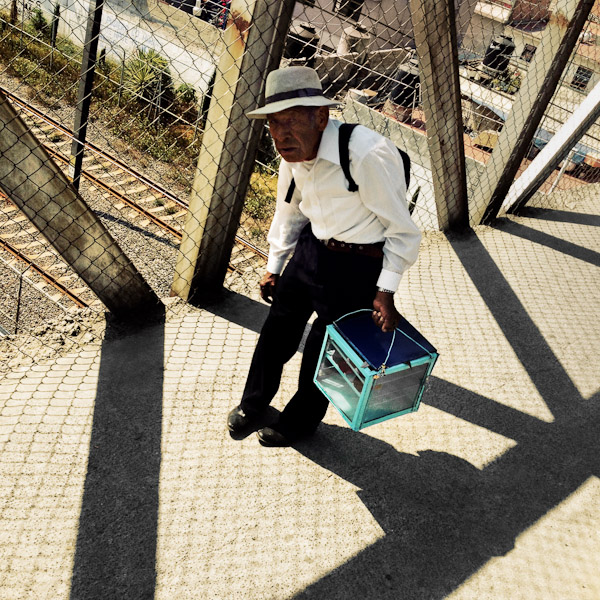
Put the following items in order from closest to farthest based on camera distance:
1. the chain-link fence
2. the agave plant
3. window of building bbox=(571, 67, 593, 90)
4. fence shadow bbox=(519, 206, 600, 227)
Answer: the chain-link fence → fence shadow bbox=(519, 206, 600, 227) → the agave plant → window of building bbox=(571, 67, 593, 90)

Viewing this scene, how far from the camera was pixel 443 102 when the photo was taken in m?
4.09

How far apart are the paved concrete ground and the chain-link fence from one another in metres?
0.69

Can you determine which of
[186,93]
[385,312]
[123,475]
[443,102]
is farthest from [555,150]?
A: [186,93]

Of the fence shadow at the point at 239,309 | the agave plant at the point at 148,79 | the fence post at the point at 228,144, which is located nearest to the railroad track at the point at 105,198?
the agave plant at the point at 148,79

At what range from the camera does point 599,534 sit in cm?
263

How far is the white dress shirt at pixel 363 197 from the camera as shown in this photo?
2051 millimetres

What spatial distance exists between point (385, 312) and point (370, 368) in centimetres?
24

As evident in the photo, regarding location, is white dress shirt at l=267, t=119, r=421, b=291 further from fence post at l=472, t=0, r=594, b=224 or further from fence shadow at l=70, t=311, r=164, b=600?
fence post at l=472, t=0, r=594, b=224

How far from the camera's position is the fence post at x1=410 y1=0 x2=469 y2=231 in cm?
364

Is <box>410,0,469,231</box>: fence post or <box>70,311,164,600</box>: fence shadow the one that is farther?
<box>410,0,469,231</box>: fence post

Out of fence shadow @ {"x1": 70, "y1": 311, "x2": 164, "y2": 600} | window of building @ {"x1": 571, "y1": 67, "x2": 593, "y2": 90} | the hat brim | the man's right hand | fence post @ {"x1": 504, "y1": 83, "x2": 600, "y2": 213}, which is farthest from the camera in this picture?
window of building @ {"x1": 571, "y1": 67, "x2": 593, "y2": 90}

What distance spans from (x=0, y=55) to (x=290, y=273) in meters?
15.0

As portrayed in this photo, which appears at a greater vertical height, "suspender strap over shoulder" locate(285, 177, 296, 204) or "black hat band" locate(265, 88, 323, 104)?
"black hat band" locate(265, 88, 323, 104)

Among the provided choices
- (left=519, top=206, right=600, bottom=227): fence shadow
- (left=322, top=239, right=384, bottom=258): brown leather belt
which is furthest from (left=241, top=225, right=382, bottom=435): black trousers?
(left=519, top=206, right=600, bottom=227): fence shadow
